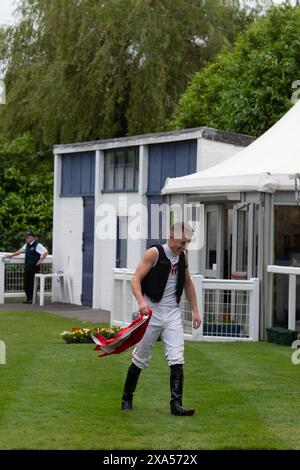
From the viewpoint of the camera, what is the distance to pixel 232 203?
67.4 ft

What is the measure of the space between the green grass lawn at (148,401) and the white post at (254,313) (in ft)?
4.35

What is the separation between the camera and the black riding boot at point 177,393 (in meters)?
10.2

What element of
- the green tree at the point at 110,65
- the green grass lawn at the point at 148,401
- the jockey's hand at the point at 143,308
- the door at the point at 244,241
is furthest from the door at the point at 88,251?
the jockey's hand at the point at 143,308

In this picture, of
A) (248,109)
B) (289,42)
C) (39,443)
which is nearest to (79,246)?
(248,109)

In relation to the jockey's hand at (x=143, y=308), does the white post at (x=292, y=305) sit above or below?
below

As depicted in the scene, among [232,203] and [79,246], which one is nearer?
[232,203]

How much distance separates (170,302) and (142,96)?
27752mm

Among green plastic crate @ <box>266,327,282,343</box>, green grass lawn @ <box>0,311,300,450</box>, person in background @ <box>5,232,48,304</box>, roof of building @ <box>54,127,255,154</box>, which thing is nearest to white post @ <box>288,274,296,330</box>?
green plastic crate @ <box>266,327,282,343</box>

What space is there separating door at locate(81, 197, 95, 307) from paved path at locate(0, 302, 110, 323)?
36cm

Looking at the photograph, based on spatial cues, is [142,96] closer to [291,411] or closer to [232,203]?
[232,203]

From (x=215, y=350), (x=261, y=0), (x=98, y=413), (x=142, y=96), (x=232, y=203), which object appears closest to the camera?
(x=98, y=413)

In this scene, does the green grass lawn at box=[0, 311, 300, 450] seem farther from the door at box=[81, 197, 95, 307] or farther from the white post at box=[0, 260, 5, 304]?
the white post at box=[0, 260, 5, 304]

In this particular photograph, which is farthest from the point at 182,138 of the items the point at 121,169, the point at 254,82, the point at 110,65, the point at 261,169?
the point at 110,65

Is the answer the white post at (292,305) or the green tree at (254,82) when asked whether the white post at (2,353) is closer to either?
the white post at (292,305)
